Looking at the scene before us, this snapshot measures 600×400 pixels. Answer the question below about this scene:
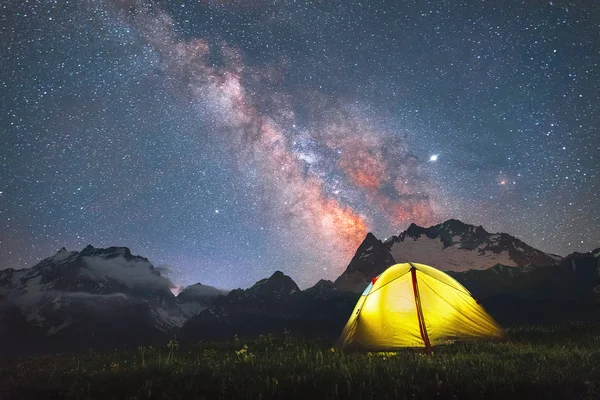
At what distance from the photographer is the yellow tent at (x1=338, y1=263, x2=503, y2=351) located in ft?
35.2

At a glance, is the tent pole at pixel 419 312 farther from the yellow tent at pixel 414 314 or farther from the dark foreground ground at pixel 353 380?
the dark foreground ground at pixel 353 380

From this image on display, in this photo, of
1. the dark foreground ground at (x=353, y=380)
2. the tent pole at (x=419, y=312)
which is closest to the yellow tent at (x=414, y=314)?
the tent pole at (x=419, y=312)

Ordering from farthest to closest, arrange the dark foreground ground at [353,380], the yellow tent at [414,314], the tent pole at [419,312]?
the yellow tent at [414,314] < the tent pole at [419,312] < the dark foreground ground at [353,380]

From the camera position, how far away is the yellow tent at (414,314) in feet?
35.2

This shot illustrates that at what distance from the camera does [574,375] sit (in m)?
5.82

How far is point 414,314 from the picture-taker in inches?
439

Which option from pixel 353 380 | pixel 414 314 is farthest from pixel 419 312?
pixel 353 380

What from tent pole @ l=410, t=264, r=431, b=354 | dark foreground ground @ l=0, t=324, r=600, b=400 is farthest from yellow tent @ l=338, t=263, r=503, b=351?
dark foreground ground @ l=0, t=324, r=600, b=400

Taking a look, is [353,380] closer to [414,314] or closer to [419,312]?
[419,312]

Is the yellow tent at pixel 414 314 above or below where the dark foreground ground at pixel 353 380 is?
above

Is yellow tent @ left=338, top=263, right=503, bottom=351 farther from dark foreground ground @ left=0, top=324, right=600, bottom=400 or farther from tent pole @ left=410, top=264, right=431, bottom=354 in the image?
dark foreground ground @ left=0, top=324, right=600, bottom=400

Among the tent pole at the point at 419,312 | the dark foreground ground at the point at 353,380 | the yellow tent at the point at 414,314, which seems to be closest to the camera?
the dark foreground ground at the point at 353,380

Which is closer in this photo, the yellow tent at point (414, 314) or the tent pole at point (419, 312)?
the tent pole at point (419, 312)

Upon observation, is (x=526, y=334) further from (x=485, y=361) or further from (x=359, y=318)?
(x=485, y=361)
